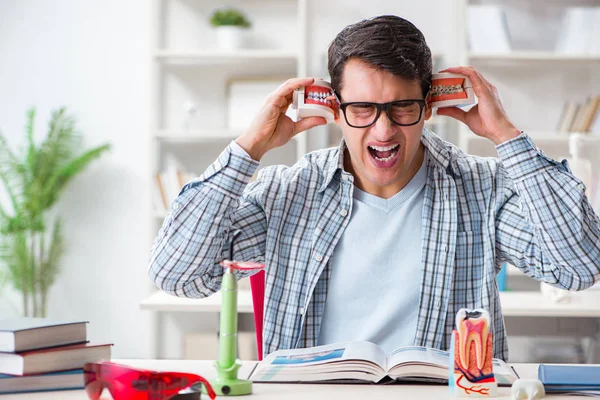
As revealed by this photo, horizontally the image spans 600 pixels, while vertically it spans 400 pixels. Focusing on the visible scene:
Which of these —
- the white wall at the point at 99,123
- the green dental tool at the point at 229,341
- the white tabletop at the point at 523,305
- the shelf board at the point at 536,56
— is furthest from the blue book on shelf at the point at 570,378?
the white wall at the point at 99,123

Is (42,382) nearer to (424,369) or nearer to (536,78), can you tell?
(424,369)

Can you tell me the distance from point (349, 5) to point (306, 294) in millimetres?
2646

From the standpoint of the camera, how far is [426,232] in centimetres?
168

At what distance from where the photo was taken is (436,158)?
1736mm

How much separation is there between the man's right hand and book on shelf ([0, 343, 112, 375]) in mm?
579

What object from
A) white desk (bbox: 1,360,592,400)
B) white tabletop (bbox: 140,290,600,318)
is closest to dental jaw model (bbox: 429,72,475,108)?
white desk (bbox: 1,360,592,400)

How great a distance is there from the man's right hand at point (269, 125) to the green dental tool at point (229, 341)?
1.69 ft

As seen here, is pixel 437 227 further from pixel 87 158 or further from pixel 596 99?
pixel 87 158

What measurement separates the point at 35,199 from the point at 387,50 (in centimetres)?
270

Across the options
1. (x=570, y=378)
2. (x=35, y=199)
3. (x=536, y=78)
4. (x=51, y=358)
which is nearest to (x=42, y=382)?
(x=51, y=358)

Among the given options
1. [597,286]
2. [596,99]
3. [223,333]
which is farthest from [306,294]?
[596,99]

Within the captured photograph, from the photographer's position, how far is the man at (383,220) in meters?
1.59

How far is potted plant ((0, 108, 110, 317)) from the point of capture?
3852 millimetres

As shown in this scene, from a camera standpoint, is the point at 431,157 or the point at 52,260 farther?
the point at 52,260
